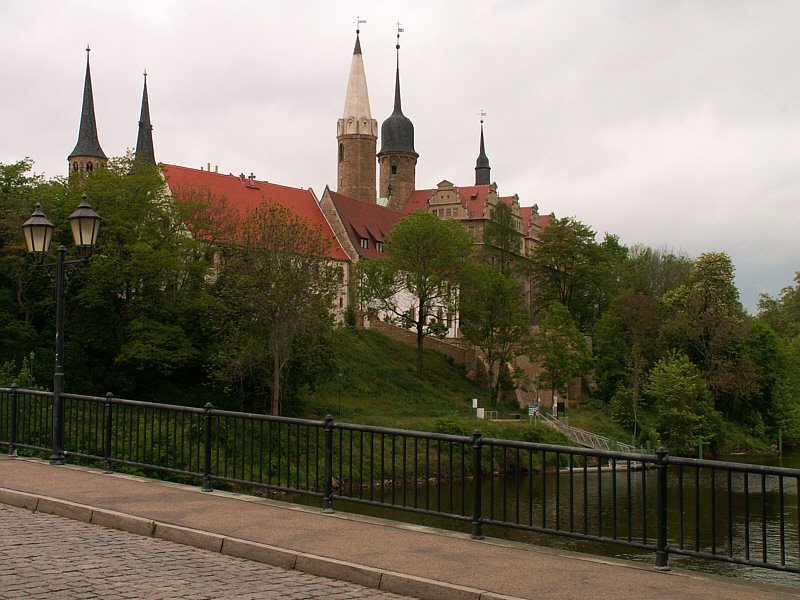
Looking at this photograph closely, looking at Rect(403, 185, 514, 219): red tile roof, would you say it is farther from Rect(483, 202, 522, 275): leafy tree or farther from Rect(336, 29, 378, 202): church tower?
Rect(483, 202, 522, 275): leafy tree

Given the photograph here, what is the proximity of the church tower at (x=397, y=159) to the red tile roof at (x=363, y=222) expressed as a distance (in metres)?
13.0

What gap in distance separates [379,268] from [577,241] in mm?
22420

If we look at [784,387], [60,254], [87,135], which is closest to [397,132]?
[87,135]

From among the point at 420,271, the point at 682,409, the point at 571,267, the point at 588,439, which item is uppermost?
the point at 571,267

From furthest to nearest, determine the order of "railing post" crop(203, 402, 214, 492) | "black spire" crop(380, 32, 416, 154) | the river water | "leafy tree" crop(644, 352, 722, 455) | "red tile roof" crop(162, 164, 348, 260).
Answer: "black spire" crop(380, 32, 416, 154) < "red tile roof" crop(162, 164, 348, 260) < "leafy tree" crop(644, 352, 722, 455) < the river water < "railing post" crop(203, 402, 214, 492)

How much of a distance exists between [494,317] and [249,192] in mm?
21340

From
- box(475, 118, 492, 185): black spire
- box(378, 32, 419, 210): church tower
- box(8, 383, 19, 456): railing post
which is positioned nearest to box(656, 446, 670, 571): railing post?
box(8, 383, 19, 456): railing post

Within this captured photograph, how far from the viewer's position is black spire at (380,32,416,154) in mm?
96438

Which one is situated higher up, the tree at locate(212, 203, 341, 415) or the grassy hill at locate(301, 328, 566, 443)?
the tree at locate(212, 203, 341, 415)

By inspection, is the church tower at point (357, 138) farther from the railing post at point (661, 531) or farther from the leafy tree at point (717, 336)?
the railing post at point (661, 531)

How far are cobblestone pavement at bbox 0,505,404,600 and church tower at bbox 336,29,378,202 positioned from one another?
274 feet

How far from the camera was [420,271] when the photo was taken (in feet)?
211

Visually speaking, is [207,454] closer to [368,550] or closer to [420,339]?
[368,550]

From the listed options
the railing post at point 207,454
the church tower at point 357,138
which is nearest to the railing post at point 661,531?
the railing post at point 207,454
